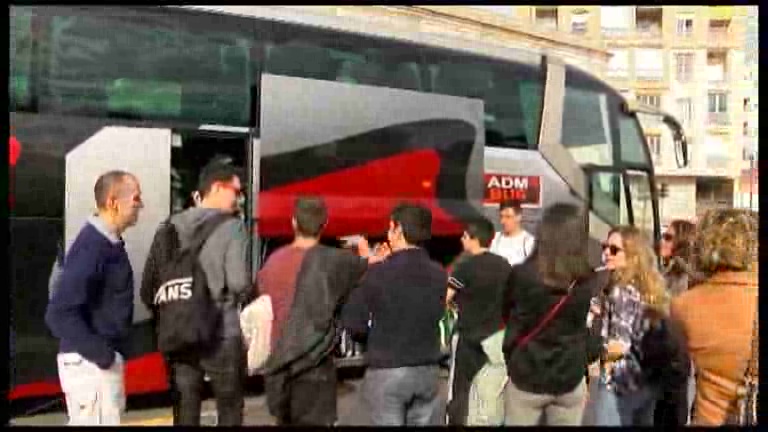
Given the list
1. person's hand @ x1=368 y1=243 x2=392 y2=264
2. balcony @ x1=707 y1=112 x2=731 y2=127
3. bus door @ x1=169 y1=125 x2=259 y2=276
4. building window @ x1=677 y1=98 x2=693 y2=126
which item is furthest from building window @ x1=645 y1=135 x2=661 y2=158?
bus door @ x1=169 y1=125 x2=259 y2=276

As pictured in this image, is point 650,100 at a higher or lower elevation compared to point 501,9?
lower

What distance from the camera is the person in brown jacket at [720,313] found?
3.76 meters

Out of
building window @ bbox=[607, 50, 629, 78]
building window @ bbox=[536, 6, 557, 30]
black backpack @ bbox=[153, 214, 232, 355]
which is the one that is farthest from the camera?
building window @ bbox=[607, 50, 629, 78]

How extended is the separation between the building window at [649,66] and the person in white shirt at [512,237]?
38.1 inches

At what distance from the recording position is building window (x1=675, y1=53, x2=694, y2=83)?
14.7 feet

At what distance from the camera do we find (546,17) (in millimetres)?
4379

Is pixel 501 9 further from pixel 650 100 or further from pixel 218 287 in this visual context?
pixel 218 287

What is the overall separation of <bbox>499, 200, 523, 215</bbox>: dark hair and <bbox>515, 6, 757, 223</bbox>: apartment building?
72 cm

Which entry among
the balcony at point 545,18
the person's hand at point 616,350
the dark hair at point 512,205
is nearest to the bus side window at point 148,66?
the dark hair at point 512,205

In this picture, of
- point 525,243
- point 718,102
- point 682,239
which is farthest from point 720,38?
point 525,243

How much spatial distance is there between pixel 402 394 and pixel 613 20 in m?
2.11

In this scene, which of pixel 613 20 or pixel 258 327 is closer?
pixel 258 327

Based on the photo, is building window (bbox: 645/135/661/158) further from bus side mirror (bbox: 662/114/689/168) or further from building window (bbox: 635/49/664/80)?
A: building window (bbox: 635/49/664/80)

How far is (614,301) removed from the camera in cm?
431
